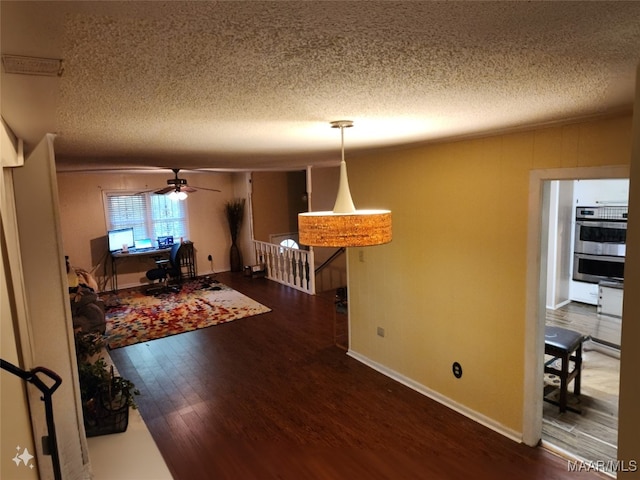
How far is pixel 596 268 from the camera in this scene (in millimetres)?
6129

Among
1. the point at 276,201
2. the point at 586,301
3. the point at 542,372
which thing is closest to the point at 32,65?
the point at 542,372

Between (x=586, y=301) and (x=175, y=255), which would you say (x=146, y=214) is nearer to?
(x=175, y=255)

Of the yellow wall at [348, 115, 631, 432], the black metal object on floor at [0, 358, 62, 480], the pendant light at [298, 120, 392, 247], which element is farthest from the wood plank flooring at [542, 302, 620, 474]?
the black metal object on floor at [0, 358, 62, 480]

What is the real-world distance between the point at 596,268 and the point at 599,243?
41cm

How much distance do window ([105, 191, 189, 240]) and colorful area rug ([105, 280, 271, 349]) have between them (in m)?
1.36

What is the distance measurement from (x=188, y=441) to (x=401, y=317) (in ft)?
7.08

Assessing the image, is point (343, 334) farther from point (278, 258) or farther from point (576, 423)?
point (278, 258)

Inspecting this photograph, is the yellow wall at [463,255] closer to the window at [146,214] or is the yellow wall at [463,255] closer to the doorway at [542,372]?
the doorway at [542,372]

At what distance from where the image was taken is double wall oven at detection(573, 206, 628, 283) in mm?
5801

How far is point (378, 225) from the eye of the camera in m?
1.99

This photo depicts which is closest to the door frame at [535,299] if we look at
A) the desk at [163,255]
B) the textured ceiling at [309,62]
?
the textured ceiling at [309,62]

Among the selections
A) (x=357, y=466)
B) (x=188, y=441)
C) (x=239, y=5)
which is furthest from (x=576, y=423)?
(x=239, y=5)

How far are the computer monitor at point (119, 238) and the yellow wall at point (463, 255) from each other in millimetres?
5525

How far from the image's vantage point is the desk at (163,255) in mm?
7543
